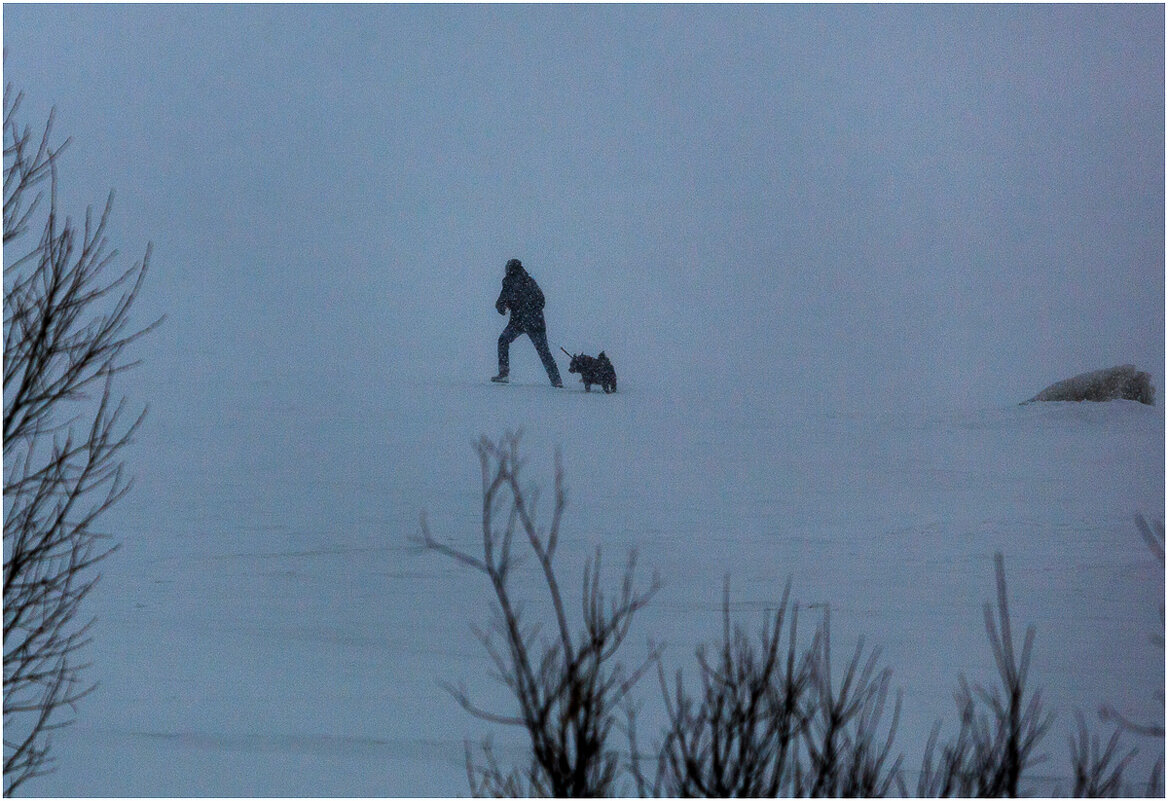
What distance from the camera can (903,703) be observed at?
6508mm

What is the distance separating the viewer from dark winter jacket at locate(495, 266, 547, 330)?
918 centimetres

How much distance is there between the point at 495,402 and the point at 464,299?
141 centimetres

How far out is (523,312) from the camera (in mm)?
9180

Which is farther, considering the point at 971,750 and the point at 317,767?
the point at 971,750

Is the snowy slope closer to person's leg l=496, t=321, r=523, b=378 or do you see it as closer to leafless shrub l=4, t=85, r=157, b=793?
person's leg l=496, t=321, r=523, b=378

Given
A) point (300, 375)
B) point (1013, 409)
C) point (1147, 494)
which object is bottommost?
point (1147, 494)

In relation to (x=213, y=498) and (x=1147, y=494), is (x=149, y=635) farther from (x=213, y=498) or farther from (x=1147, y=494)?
(x=1147, y=494)

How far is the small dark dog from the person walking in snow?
7.3 inches

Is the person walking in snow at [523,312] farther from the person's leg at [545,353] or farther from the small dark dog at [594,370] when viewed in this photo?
the small dark dog at [594,370]

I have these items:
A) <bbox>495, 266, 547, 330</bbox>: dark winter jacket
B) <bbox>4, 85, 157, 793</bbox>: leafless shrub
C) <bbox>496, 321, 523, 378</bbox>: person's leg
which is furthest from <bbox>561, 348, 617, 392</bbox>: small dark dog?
<bbox>4, 85, 157, 793</bbox>: leafless shrub

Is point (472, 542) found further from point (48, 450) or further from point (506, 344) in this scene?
point (48, 450)

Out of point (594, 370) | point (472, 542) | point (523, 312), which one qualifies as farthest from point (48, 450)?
point (594, 370)

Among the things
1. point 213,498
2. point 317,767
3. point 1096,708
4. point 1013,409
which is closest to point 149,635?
point 213,498

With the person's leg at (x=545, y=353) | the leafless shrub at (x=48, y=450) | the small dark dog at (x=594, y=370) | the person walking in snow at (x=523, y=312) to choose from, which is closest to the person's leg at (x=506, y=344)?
the person walking in snow at (x=523, y=312)
